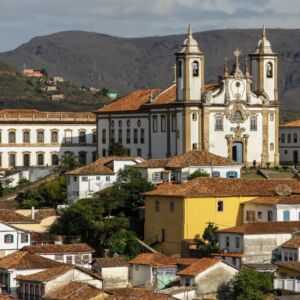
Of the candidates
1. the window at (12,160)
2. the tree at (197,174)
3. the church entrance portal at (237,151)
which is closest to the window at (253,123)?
the church entrance portal at (237,151)

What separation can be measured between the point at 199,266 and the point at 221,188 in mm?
10820

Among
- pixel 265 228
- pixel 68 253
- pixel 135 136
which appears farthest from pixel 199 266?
pixel 135 136

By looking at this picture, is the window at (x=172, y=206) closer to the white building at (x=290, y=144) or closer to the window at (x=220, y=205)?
the window at (x=220, y=205)

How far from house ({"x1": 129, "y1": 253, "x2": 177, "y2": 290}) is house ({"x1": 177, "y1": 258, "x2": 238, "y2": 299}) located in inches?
91.6

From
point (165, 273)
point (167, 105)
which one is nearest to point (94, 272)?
point (165, 273)

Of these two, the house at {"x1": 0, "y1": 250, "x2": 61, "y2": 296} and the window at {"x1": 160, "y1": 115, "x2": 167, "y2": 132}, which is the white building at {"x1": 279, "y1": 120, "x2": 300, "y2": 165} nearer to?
the window at {"x1": 160, "y1": 115, "x2": 167, "y2": 132}

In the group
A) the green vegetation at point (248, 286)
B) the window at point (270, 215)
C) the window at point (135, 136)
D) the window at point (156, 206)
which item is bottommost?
the green vegetation at point (248, 286)

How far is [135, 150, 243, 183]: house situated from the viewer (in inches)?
3354

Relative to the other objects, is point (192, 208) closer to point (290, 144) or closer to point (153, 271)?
point (153, 271)

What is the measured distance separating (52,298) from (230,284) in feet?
26.7

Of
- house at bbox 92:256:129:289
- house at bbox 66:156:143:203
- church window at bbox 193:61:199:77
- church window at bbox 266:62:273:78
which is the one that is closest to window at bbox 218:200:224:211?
house at bbox 92:256:129:289

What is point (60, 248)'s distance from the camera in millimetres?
73188

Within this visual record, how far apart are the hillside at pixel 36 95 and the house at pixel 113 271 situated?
8193 cm

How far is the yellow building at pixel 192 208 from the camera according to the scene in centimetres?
7481
